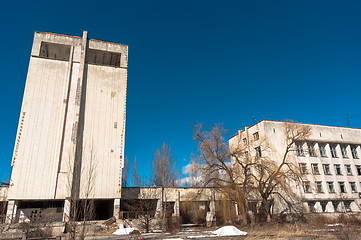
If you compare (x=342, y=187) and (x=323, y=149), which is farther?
(x=323, y=149)

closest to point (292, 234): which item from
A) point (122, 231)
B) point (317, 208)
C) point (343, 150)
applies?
point (122, 231)

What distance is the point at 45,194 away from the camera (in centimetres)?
2245

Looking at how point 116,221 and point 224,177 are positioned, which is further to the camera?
point 224,177

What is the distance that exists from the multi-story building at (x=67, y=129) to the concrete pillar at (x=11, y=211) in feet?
0.25

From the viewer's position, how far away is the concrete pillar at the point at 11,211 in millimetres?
21198

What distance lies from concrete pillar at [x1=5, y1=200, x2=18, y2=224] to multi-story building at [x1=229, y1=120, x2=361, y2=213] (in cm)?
2522

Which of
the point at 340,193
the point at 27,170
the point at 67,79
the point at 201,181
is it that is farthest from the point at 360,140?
the point at 27,170

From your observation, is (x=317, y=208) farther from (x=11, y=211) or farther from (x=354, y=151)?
(x=11, y=211)

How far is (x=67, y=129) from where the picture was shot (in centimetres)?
2488

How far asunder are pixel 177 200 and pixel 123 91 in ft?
45.5

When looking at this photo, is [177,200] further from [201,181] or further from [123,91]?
[123,91]

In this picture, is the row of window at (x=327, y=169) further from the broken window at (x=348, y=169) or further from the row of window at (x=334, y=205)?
the row of window at (x=334, y=205)

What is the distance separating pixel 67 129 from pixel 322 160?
32.7 m

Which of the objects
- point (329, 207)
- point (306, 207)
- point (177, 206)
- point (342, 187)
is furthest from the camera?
point (342, 187)
